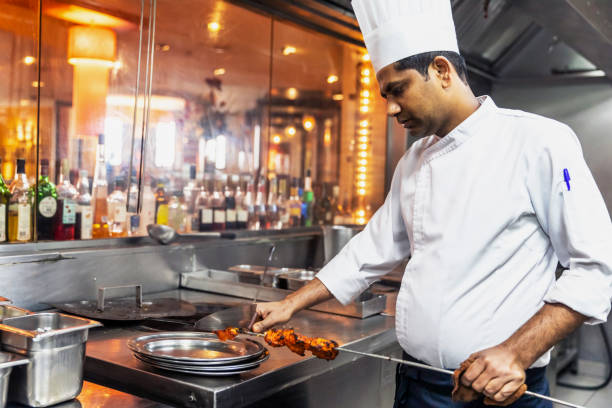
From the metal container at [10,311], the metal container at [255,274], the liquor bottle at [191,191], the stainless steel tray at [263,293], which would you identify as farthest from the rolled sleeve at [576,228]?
the liquor bottle at [191,191]

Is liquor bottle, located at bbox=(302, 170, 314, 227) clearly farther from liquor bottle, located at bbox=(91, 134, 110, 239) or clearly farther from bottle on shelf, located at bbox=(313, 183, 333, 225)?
liquor bottle, located at bbox=(91, 134, 110, 239)

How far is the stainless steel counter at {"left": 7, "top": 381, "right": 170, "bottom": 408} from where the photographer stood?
1347mm

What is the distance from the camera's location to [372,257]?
5.77 feet

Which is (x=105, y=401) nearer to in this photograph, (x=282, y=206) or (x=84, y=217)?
(x=84, y=217)

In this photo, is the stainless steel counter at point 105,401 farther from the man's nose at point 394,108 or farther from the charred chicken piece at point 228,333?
the man's nose at point 394,108

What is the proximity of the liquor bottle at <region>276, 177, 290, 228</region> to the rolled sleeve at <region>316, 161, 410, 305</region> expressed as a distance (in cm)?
193

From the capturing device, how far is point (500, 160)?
147 cm

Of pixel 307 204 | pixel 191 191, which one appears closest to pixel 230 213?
pixel 191 191

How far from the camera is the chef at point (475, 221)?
4.28 feet

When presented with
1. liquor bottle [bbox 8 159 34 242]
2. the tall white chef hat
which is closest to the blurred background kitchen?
liquor bottle [bbox 8 159 34 242]

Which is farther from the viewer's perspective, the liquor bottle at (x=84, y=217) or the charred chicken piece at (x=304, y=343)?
the liquor bottle at (x=84, y=217)

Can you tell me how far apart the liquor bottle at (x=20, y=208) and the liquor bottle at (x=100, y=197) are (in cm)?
41

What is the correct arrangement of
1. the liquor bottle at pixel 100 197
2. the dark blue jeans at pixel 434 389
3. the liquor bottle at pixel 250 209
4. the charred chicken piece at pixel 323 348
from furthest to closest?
the liquor bottle at pixel 250 209 < the liquor bottle at pixel 100 197 < the charred chicken piece at pixel 323 348 < the dark blue jeans at pixel 434 389

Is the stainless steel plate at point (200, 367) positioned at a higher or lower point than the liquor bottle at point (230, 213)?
lower
